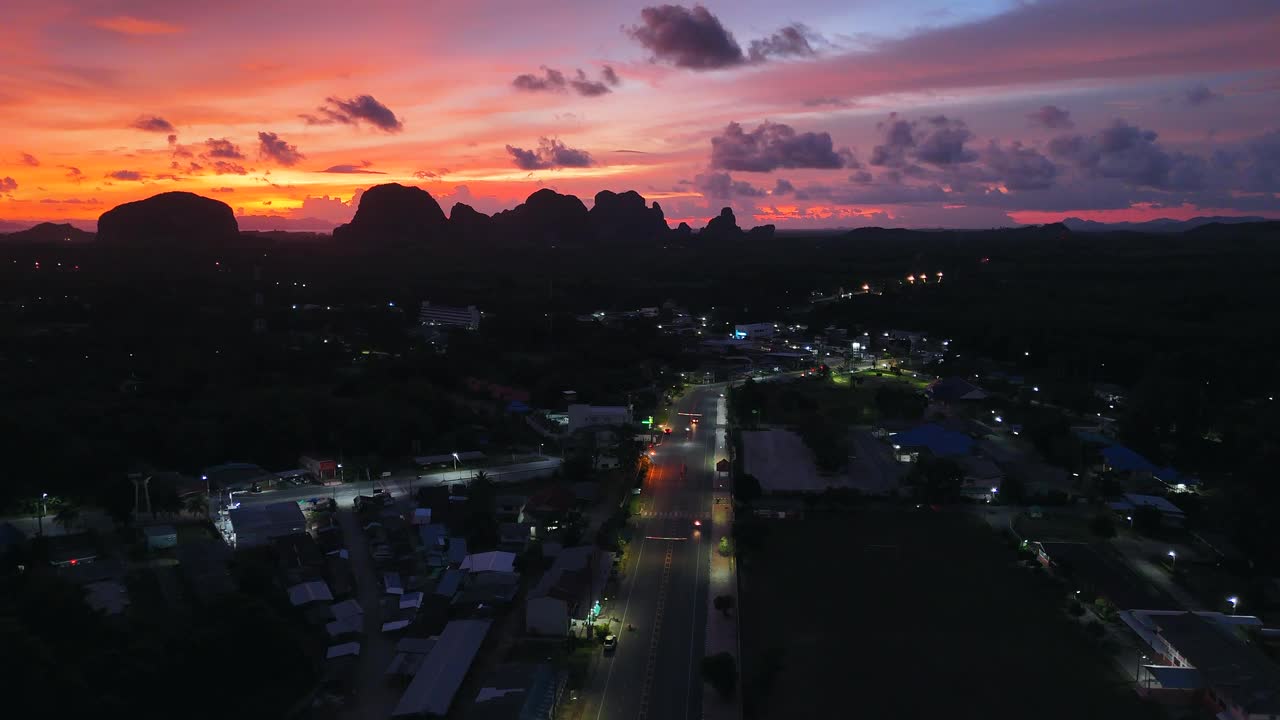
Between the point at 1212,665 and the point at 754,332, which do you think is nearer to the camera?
the point at 1212,665

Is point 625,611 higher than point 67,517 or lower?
lower

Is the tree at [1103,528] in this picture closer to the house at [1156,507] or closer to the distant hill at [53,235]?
the house at [1156,507]

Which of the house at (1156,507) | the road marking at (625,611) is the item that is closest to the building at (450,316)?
the road marking at (625,611)

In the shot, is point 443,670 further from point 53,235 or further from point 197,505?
point 53,235

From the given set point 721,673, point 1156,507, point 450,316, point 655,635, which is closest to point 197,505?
point 655,635

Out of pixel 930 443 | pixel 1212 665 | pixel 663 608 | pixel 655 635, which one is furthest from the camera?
pixel 930 443

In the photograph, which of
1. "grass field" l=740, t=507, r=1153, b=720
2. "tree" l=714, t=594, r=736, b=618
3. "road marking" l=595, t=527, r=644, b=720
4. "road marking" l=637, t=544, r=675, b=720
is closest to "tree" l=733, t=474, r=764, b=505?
"grass field" l=740, t=507, r=1153, b=720

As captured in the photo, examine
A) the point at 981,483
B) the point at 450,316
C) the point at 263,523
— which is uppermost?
the point at 450,316
